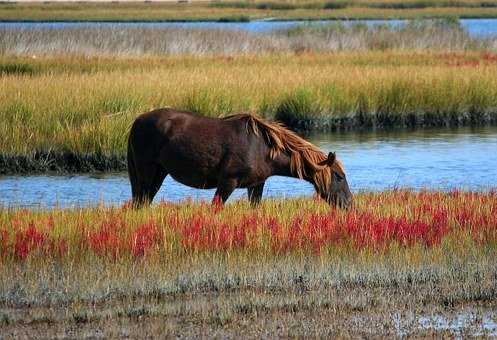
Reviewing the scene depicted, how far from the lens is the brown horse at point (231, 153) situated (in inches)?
390

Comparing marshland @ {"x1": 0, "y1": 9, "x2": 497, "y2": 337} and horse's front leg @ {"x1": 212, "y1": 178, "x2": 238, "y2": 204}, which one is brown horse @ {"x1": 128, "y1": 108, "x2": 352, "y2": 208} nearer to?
horse's front leg @ {"x1": 212, "y1": 178, "x2": 238, "y2": 204}

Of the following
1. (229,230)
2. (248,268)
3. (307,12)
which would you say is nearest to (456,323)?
(248,268)

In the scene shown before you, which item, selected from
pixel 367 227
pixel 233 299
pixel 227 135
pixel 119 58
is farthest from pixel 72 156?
pixel 119 58

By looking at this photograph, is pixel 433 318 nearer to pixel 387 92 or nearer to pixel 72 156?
pixel 72 156

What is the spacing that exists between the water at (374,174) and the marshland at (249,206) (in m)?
0.06

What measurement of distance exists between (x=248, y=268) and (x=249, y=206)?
6.47ft

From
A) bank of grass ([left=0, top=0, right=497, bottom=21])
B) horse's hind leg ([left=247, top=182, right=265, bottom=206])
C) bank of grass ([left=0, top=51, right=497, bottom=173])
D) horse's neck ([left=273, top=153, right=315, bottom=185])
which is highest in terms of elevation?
horse's neck ([left=273, top=153, right=315, bottom=185])

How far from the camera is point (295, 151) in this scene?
10016 millimetres

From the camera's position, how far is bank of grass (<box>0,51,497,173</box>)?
A: 1584 centimetres

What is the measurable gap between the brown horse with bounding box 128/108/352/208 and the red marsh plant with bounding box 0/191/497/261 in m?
0.27

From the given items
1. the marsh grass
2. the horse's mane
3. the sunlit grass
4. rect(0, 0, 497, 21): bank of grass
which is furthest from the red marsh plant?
rect(0, 0, 497, 21): bank of grass

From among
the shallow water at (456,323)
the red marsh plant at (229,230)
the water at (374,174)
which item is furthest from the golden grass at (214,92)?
the shallow water at (456,323)

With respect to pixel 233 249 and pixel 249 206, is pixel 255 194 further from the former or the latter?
pixel 233 249

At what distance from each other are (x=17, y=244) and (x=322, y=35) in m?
24.8
